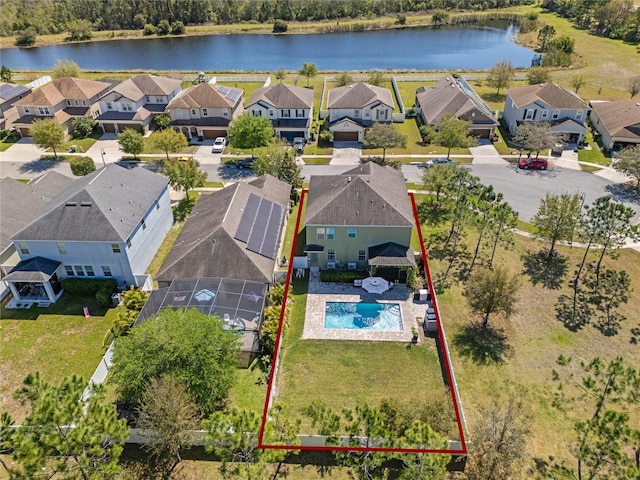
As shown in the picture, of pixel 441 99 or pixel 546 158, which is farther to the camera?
pixel 441 99

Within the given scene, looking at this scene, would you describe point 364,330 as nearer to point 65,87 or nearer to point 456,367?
point 456,367

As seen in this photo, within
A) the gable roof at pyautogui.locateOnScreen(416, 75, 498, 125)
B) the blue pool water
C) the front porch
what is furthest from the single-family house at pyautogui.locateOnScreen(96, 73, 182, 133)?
the blue pool water

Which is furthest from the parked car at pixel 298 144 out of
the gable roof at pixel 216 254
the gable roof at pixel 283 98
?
the gable roof at pixel 216 254

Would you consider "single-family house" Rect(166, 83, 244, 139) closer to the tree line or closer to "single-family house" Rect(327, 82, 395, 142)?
"single-family house" Rect(327, 82, 395, 142)

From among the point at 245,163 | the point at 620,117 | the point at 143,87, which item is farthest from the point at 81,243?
the point at 620,117

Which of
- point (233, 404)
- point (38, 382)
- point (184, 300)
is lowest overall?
point (233, 404)

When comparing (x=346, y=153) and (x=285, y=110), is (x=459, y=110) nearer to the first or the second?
(x=346, y=153)

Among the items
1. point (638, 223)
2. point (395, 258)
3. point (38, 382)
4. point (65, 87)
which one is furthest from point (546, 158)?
point (65, 87)
